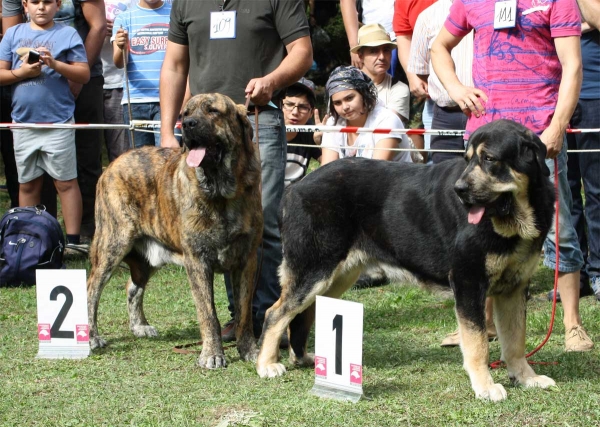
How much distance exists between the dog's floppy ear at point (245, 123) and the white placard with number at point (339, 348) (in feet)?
4.12

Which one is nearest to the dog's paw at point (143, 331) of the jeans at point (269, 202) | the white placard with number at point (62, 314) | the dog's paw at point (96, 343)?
the dog's paw at point (96, 343)

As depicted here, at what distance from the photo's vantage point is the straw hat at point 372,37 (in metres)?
8.20

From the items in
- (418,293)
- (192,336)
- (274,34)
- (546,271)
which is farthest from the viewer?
(546,271)

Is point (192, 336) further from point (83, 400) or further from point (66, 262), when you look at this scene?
point (66, 262)

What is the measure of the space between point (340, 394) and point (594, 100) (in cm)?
341

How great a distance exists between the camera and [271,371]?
4.88 meters

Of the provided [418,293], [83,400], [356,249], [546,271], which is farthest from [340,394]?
[546,271]

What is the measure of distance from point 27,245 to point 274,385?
3.88m

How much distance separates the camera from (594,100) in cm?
648

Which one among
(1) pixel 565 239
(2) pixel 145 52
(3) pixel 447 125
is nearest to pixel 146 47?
(2) pixel 145 52

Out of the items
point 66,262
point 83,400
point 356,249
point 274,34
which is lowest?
point 66,262

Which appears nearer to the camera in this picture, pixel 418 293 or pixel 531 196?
pixel 531 196

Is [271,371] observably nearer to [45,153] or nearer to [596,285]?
[596,285]

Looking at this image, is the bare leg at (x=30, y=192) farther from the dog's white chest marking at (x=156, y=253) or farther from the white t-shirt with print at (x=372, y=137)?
the dog's white chest marking at (x=156, y=253)
